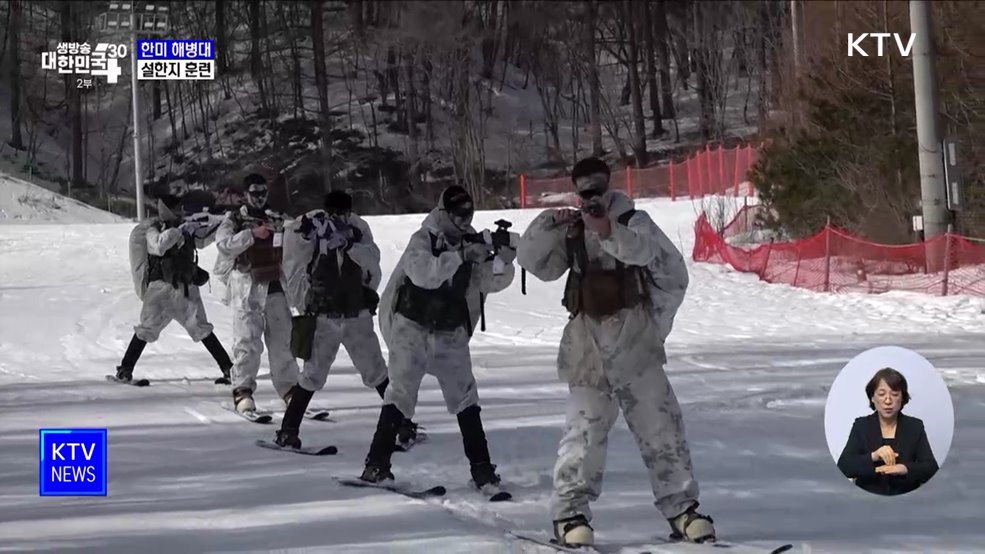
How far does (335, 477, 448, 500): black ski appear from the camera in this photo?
6.05 meters

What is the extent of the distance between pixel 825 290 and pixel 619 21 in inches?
1150

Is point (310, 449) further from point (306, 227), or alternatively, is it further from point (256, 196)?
point (256, 196)

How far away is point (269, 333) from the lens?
8.73 metres

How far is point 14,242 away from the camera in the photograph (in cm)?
2183

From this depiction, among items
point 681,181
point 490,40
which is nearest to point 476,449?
point 681,181

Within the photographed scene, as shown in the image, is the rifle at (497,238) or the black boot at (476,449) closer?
the rifle at (497,238)

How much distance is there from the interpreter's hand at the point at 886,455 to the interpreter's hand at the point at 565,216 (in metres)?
1.59

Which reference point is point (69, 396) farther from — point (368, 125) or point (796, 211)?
point (368, 125)

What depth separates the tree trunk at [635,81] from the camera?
43844 millimetres

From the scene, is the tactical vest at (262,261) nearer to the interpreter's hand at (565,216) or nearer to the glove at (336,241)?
the glove at (336,241)

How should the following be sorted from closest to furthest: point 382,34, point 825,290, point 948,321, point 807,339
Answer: point 807,339 → point 948,321 → point 825,290 → point 382,34

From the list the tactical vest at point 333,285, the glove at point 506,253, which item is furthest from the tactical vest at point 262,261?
the glove at point 506,253

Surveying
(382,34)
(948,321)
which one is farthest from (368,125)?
(948,321)

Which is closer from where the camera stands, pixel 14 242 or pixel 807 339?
pixel 807 339
